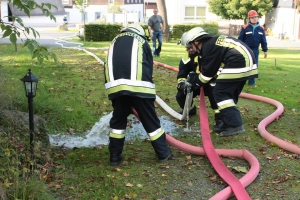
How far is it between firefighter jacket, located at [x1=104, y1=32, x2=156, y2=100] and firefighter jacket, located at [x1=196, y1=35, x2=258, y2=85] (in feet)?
4.15

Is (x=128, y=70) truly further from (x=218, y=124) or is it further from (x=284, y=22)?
(x=284, y=22)

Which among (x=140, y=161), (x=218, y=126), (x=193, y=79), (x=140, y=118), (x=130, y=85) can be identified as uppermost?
(x=130, y=85)

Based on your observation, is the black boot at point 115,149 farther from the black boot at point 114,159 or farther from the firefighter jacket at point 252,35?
the firefighter jacket at point 252,35

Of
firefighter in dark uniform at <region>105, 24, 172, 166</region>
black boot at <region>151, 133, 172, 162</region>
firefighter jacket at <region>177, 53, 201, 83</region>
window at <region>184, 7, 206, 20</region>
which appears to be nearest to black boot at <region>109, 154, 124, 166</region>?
firefighter in dark uniform at <region>105, 24, 172, 166</region>

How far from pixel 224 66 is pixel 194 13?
33.5 meters

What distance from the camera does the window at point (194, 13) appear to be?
1480 inches

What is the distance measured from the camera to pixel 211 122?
20.5ft

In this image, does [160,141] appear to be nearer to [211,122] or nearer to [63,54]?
[211,122]

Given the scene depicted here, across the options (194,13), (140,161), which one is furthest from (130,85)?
(194,13)

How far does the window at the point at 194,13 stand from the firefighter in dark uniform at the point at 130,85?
34046mm

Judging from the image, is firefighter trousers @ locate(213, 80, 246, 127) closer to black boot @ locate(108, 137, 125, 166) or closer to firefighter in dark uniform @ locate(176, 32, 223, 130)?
firefighter in dark uniform @ locate(176, 32, 223, 130)

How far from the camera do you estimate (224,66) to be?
212 inches

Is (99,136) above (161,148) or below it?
below

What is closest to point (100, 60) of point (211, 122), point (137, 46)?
point (211, 122)
